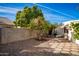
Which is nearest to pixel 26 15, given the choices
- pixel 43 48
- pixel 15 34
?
pixel 15 34

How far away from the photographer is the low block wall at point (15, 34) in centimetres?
2619

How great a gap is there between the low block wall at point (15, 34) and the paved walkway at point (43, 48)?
0.37 feet

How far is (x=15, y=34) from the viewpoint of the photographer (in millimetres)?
26281

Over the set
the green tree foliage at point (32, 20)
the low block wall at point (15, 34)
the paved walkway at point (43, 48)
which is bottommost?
the paved walkway at point (43, 48)

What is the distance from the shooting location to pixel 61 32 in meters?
26.2

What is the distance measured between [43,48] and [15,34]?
2.34ft

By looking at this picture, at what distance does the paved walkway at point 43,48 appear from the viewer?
26.1 m

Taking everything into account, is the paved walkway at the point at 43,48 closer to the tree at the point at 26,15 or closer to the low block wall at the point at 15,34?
the low block wall at the point at 15,34

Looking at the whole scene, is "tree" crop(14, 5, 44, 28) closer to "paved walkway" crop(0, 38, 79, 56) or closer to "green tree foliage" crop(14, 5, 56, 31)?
"green tree foliage" crop(14, 5, 56, 31)

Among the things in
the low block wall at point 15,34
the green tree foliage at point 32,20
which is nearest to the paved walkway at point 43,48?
the low block wall at point 15,34

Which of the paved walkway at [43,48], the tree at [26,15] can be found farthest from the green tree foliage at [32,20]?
the paved walkway at [43,48]

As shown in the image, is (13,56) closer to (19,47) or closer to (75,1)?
(19,47)

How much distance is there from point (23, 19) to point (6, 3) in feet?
1.79

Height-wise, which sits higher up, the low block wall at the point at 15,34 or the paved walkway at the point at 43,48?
the low block wall at the point at 15,34
